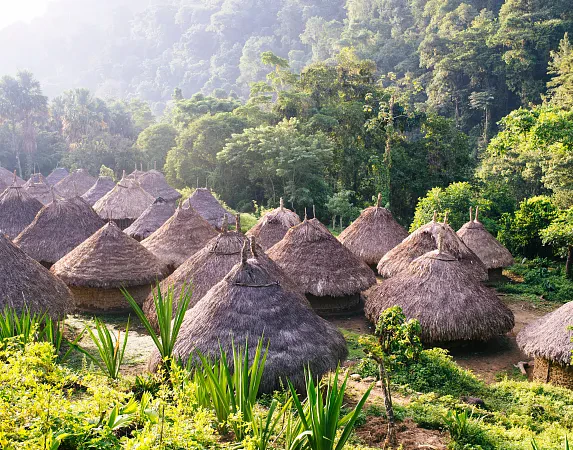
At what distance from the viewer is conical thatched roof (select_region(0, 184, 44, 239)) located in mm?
17703

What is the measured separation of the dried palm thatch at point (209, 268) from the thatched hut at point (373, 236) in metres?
5.56

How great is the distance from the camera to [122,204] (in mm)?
23438

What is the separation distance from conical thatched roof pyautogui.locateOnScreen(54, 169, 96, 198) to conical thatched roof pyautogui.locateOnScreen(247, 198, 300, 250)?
644 inches

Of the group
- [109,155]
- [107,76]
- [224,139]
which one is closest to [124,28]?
[107,76]

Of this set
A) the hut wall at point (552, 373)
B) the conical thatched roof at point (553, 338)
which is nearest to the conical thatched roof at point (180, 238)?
the conical thatched roof at point (553, 338)

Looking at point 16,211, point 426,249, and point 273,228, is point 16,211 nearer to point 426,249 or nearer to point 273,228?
point 273,228

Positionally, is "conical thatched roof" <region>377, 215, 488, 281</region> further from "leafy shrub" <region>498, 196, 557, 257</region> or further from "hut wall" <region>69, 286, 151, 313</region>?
"hut wall" <region>69, 286, 151, 313</region>

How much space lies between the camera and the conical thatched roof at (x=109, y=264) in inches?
517

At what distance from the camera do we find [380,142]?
92.7 feet

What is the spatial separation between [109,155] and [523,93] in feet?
96.6

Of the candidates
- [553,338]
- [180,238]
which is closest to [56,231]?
[180,238]

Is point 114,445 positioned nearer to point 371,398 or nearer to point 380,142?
point 371,398

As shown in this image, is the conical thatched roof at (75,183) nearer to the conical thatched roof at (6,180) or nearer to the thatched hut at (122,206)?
the conical thatched roof at (6,180)

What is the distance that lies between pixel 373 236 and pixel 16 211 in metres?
11.8
